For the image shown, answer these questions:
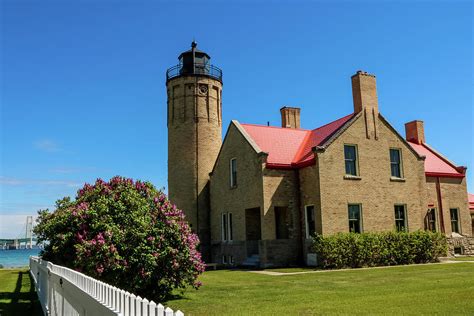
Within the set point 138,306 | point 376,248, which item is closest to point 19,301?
point 138,306

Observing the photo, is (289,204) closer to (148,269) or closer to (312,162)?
(312,162)

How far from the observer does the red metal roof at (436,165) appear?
28391 millimetres

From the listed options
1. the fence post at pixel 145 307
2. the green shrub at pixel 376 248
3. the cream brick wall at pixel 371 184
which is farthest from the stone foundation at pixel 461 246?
the fence post at pixel 145 307

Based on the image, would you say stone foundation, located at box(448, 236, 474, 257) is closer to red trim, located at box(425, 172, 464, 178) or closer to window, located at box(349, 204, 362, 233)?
red trim, located at box(425, 172, 464, 178)

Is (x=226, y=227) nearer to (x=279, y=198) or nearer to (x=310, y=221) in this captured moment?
(x=279, y=198)

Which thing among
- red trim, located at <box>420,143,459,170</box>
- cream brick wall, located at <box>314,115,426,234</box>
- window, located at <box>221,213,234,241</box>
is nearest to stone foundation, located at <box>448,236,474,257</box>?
cream brick wall, located at <box>314,115,426,234</box>

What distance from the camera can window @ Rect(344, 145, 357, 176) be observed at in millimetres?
24047

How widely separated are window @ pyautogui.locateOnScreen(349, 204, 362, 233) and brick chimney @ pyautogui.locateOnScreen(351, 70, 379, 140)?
405 cm

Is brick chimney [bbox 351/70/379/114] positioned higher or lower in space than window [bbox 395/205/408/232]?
higher

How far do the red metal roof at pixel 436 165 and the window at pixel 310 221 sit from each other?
352 inches

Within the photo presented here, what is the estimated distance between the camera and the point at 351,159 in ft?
79.4

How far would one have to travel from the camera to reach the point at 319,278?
1638 cm

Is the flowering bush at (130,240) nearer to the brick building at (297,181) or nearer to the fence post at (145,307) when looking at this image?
the fence post at (145,307)

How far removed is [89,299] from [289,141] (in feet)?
73.8
